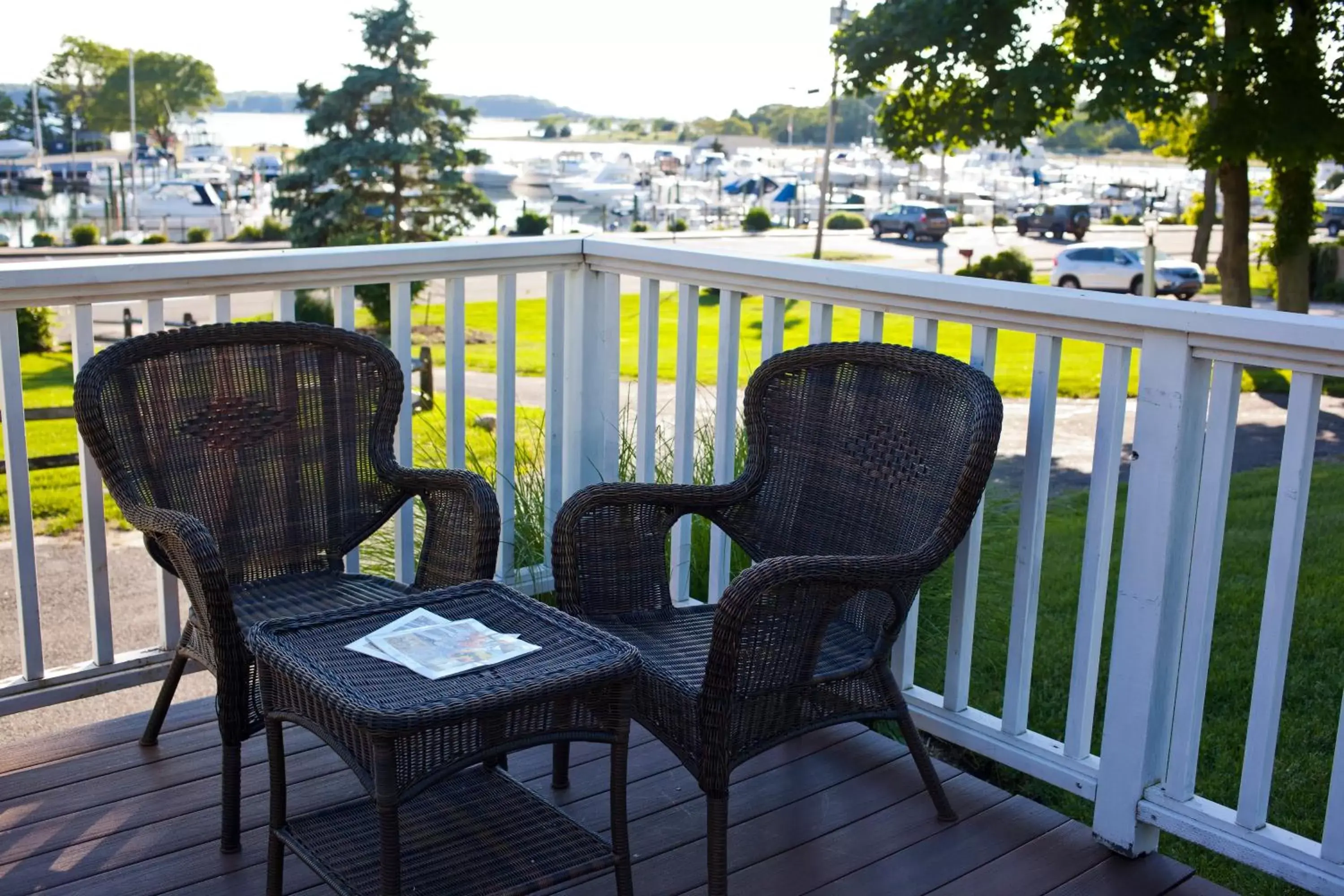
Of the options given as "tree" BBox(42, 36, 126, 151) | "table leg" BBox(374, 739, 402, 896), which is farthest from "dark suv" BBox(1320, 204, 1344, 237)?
"tree" BBox(42, 36, 126, 151)

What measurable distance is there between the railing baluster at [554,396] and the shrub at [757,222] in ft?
121

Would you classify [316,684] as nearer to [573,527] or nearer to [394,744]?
[394,744]

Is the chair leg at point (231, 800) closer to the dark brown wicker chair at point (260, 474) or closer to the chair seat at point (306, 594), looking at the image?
the dark brown wicker chair at point (260, 474)

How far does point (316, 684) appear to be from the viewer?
72.9 inches

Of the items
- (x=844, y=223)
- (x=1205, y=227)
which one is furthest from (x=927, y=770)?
(x=844, y=223)

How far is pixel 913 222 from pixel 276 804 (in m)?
37.5

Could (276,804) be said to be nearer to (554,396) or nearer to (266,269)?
(266,269)

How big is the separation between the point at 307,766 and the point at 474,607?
742 millimetres

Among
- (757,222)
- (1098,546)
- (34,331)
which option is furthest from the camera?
(757,222)

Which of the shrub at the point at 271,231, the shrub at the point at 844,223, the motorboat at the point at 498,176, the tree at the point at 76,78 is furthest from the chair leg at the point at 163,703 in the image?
the tree at the point at 76,78

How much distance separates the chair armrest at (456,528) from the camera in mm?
2467

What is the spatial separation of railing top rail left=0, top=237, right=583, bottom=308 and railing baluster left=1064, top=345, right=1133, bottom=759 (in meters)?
1.49

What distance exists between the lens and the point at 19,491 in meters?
2.69

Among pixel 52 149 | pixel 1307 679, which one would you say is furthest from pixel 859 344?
pixel 52 149
